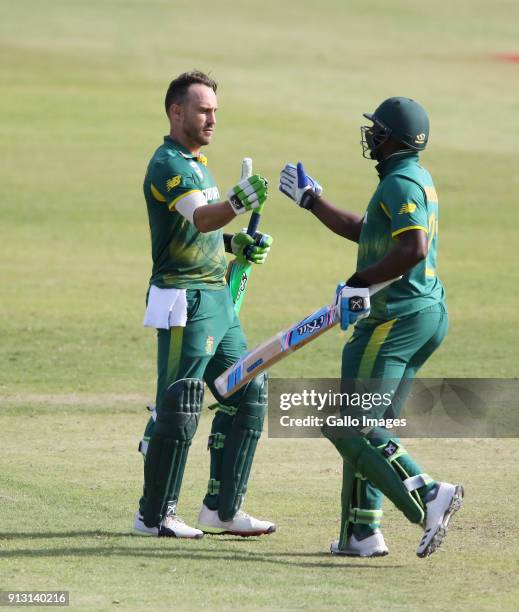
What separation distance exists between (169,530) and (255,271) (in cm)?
1098

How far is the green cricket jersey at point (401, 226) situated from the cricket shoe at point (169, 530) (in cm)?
138

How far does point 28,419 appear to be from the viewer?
10328mm

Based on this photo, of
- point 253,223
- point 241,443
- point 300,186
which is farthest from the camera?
point 253,223

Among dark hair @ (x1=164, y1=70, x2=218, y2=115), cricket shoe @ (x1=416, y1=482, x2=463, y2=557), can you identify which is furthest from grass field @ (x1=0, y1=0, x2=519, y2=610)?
dark hair @ (x1=164, y1=70, x2=218, y2=115)

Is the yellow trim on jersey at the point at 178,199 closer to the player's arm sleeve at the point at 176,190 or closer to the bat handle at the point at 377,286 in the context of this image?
the player's arm sleeve at the point at 176,190

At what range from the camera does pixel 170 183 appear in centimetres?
687

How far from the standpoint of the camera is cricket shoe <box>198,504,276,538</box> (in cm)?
707

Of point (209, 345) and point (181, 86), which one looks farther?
point (181, 86)

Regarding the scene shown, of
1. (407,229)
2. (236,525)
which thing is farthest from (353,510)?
(407,229)

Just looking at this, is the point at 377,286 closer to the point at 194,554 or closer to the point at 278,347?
the point at 278,347

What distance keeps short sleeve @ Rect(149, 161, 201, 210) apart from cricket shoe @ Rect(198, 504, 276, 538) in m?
1.51

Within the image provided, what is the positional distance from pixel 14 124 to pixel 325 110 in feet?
21.3

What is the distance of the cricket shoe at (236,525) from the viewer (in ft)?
23.2

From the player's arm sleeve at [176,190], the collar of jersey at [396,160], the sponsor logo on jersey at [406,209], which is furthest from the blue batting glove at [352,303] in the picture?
the player's arm sleeve at [176,190]
